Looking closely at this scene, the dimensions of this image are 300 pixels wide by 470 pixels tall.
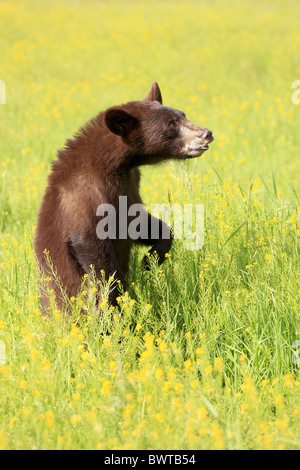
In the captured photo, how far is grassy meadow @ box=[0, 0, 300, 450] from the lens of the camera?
287 centimetres

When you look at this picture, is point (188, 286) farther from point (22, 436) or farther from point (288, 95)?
point (288, 95)

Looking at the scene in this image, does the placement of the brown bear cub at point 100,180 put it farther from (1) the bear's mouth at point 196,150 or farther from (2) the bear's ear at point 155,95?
(2) the bear's ear at point 155,95

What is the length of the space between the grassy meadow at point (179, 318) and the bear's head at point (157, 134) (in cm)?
69

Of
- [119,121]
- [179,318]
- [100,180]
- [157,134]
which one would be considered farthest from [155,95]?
[179,318]

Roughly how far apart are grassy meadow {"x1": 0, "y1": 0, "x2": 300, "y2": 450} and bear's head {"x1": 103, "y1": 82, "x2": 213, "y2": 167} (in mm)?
689

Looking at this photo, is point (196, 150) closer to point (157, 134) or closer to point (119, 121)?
point (157, 134)

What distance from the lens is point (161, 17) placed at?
854 inches

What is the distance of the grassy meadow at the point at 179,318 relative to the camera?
9.41ft

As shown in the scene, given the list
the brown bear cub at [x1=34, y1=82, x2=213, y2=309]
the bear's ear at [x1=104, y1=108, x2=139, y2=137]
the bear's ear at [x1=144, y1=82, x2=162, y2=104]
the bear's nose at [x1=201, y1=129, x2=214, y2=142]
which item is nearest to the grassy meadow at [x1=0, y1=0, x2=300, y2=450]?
the brown bear cub at [x1=34, y1=82, x2=213, y2=309]

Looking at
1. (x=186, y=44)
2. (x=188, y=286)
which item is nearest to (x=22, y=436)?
(x=188, y=286)

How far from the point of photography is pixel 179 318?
422cm

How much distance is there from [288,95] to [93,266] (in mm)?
8737

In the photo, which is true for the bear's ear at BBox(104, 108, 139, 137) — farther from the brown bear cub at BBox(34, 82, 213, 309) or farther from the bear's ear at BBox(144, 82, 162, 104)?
the bear's ear at BBox(144, 82, 162, 104)

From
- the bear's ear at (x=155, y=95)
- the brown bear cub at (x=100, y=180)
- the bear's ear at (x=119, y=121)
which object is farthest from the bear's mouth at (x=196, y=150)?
the bear's ear at (x=155, y=95)
